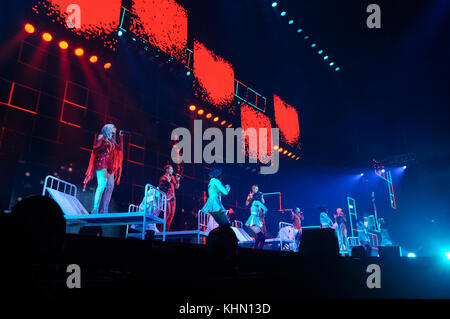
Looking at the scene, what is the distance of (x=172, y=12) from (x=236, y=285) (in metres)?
8.20

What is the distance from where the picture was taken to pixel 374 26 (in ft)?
37.5

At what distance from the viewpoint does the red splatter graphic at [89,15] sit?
22.3 feet

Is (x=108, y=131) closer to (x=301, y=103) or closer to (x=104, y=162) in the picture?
(x=104, y=162)

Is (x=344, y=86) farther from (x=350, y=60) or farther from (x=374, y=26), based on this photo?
(x=374, y=26)

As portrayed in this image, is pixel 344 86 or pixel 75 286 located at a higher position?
pixel 344 86

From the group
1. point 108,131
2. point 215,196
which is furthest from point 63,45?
point 215,196

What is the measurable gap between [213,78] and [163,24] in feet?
8.29

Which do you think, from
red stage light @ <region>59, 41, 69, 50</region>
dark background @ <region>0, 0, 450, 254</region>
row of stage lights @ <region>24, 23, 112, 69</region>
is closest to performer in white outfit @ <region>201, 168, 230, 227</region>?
dark background @ <region>0, 0, 450, 254</region>

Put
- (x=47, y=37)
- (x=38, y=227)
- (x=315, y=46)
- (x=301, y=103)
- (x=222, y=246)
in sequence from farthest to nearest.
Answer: (x=301, y=103), (x=315, y=46), (x=47, y=37), (x=222, y=246), (x=38, y=227)

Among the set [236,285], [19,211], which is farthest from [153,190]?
[19,211]

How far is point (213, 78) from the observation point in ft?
35.2

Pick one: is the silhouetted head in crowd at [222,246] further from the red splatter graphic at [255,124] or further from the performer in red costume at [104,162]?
the red splatter graphic at [255,124]

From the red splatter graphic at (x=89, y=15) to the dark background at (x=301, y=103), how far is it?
0.98 ft

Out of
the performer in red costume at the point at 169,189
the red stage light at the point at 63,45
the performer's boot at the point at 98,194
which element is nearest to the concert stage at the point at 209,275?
the performer's boot at the point at 98,194
